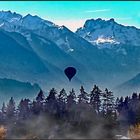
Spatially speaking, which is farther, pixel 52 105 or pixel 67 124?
pixel 52 105

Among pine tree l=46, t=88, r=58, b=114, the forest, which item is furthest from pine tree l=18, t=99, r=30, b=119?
pine tree l=46, t=88, r=58, b=114

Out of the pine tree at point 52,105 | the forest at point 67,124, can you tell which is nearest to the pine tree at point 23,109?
the forest at point 67,124

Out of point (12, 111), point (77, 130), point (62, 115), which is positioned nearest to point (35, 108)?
point (12, 111)

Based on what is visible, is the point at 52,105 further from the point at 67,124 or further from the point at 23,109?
the point at 67,124

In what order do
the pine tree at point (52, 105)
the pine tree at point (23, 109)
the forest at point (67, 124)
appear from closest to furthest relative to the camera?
the forest at point (67, 124) < the pine tree at point (52, 105) < the pine tree at point (23, 109)

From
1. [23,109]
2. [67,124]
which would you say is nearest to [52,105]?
[23,109]

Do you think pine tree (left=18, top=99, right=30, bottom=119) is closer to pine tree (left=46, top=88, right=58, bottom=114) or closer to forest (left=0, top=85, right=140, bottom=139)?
forest (left=0, top=85, right=140, bottom=139)

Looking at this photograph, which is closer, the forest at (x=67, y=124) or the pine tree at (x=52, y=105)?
the forest at (x=67, y=124)

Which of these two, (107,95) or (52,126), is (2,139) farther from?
(107,95)

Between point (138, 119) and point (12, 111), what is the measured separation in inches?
1775

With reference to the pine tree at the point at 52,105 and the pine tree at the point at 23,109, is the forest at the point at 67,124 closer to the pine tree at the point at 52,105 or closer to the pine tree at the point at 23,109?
the pine tree at the point at 52,105

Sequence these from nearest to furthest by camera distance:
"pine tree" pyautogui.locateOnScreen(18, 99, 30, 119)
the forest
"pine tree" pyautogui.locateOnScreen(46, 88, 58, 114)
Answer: the forest, "pine tree" pyautogui.locateOnScreen(46, 88, 58, 114), "pine tree" pyautogui.locateOnScreen(18, 99, 30, 119)

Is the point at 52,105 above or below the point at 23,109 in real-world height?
below

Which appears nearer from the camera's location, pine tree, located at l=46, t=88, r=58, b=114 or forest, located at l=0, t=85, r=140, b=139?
forest, located at l=0, t=85, r=140, b=139
